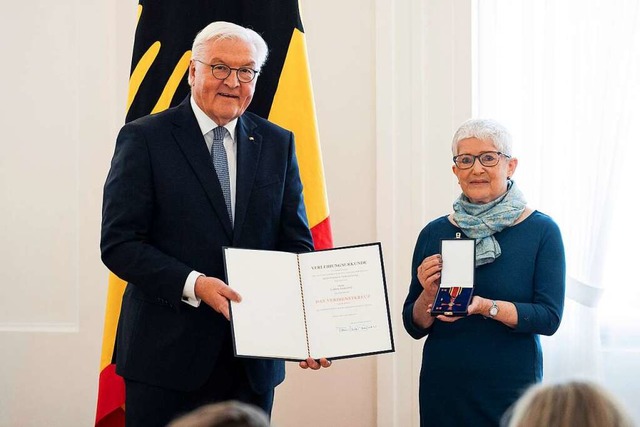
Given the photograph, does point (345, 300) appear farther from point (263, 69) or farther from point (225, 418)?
point (225, 418)

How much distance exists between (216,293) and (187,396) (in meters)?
0.35

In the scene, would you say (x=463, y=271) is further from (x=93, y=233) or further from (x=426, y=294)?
(x=93, y=233)

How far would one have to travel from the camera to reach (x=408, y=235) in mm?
4070

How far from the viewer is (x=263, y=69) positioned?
364 cm

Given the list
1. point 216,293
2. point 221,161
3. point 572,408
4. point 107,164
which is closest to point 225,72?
point 221,161

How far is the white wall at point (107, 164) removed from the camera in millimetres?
4059

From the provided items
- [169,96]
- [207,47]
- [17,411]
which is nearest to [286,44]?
[169,96]

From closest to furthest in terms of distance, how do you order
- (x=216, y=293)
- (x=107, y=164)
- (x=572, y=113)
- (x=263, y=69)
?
(x=216, y=293)
(x=263, y=69)
(x=572, y=113)
(x=107, y=164)

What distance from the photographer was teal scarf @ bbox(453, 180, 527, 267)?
281cm

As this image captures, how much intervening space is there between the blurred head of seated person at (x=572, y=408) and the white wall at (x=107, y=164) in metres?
2.80

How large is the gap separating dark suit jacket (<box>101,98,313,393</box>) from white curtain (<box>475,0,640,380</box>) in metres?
1.63

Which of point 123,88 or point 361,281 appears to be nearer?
point 361,281

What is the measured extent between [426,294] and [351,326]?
0.94ft

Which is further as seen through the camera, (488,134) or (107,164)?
(107,164)
